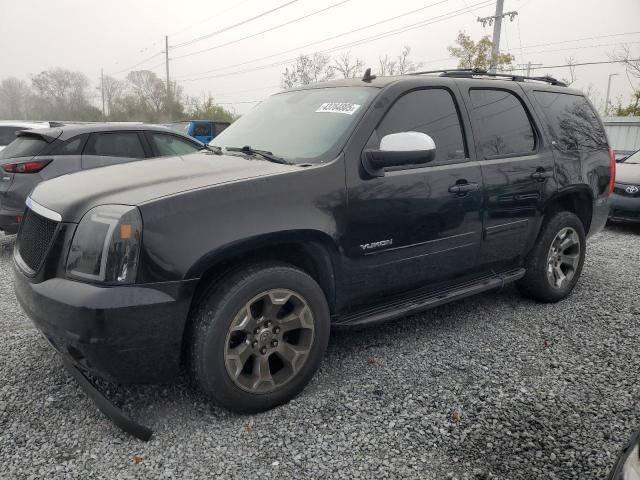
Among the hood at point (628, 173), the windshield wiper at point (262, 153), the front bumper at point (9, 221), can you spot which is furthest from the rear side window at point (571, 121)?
the front bumper at point (9, 221)

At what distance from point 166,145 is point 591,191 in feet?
17.2

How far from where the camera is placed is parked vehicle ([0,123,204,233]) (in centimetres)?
550

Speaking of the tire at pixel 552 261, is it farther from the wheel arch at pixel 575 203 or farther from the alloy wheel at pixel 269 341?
the alloy wheel at pixel 269 341

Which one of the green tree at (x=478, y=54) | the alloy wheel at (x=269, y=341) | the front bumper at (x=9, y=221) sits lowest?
the alloy wheel at (x=269, y=341)

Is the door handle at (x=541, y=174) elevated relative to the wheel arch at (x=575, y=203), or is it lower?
elevated

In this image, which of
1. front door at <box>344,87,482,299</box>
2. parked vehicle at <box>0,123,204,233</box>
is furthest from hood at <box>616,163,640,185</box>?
parked vehicle at <box>0,123,204,233</box>

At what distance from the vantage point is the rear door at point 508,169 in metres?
3.51

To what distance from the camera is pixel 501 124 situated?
3697mm

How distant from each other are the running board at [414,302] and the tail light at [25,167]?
4.56 meters

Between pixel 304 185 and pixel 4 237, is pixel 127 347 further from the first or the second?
pixel 4 237

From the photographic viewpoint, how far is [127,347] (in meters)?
2.20

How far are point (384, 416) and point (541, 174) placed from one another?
240 cm

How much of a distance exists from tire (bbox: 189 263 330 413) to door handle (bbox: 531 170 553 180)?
7.07 feet

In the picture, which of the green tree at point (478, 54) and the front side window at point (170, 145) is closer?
the front side window at point (170, 145)
